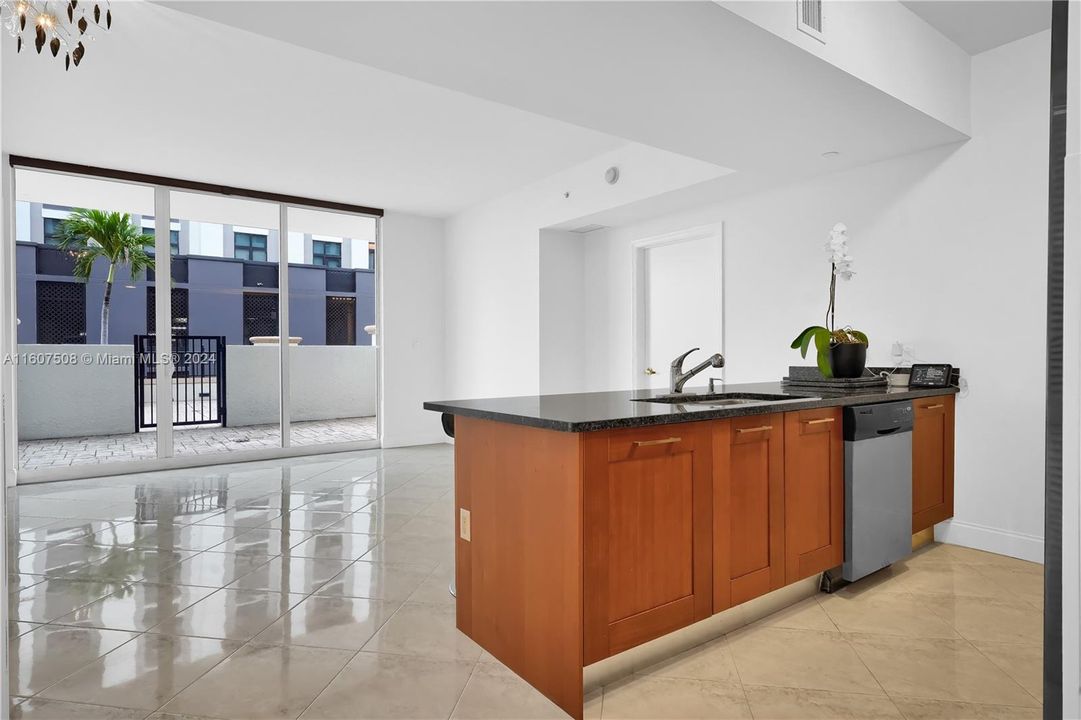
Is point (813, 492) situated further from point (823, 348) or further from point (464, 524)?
point (464, 524)

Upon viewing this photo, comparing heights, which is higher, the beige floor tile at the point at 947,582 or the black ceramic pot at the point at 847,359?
the black ceramic pot at the point at 847,359

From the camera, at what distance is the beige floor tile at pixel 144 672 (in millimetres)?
1942

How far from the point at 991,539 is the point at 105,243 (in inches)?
283

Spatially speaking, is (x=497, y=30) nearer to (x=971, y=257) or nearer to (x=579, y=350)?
(x=971, y=257)

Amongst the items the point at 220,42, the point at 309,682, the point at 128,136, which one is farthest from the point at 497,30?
the point at 128,136

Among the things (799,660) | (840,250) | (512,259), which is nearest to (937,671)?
(799,660)

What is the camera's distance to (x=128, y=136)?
4629 mm

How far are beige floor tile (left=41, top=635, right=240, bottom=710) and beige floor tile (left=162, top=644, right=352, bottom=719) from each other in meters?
0.06

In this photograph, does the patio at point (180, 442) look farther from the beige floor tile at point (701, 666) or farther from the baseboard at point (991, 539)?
the baseboard at point (991, 539)

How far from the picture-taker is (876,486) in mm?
2818

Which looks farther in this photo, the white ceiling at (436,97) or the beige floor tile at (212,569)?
the beige floor tile at (212,569)

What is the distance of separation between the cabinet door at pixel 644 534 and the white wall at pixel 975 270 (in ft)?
7.49

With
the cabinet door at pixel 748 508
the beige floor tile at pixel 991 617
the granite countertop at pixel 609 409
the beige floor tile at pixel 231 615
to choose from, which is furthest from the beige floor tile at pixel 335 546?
the beige floor tile at pixel 991 617

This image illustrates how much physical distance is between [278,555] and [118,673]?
1.22 metres
